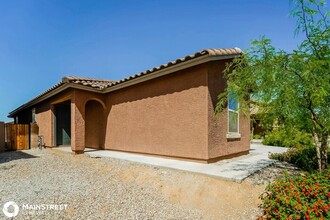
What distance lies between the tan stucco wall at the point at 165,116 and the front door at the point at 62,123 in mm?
5799

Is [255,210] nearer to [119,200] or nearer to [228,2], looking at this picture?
[119,200]

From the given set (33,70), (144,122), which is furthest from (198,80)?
(33,70)

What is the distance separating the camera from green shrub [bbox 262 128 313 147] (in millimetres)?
7275

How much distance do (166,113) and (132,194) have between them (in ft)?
14.6

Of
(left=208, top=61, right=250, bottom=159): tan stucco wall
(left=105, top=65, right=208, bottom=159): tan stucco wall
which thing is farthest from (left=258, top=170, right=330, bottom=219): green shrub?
(left=105, top=65, right=208, bottom=159): tan stucco wall

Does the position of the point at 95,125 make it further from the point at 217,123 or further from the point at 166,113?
the point at 217,123

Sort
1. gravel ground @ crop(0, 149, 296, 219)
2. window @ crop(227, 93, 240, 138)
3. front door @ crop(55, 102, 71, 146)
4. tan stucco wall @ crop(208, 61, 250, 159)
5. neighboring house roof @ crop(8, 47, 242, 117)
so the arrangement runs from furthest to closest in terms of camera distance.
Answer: front door @ crop(55, 102, 71, 146)
window @ crop(227, 93, 240, 138)
tan stucco wall @ crop(208, 61, 250, 159)
neighboring house roof @ crop(8, 47, 242, 117)
gravel ground @ crop(0, 149, 296, 219)

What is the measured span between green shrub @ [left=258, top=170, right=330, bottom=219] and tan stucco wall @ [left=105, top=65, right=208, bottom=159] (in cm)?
360

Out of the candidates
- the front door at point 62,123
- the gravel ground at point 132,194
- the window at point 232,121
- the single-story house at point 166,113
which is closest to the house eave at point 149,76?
the single-story house at point 166,113

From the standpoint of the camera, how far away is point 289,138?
10086mm

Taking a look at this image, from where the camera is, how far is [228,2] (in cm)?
922

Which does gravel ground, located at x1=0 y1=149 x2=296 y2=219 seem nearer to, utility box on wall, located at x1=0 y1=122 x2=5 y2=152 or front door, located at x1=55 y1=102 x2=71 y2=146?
front door, located at x1=55 y1=102 x2=71 y2=146

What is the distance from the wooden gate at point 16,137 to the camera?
51.9ft

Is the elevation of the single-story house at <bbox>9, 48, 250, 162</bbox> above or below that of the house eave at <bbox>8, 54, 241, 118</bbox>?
below
